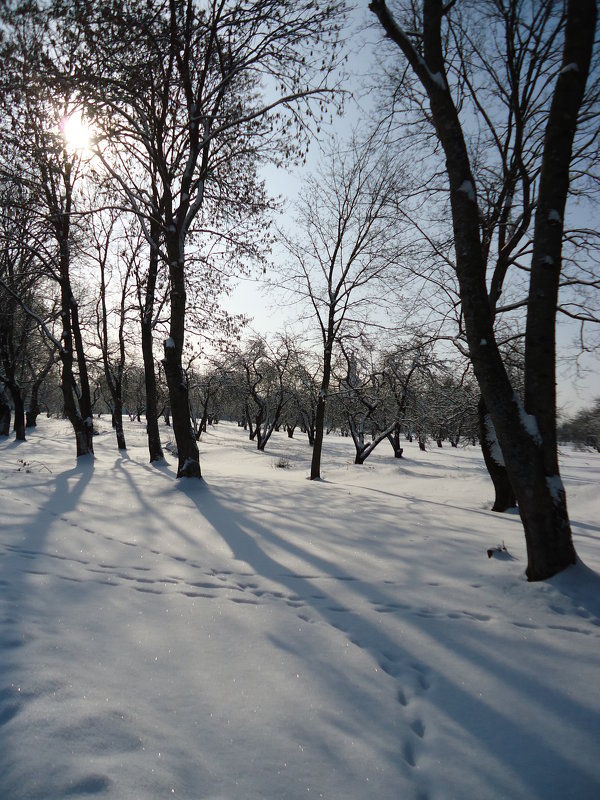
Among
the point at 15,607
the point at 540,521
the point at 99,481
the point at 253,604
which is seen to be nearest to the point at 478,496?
the point at 540,521

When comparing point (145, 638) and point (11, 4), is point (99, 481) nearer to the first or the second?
point (145, 638)


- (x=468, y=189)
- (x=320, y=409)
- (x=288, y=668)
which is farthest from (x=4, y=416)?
(x=468, y=189)

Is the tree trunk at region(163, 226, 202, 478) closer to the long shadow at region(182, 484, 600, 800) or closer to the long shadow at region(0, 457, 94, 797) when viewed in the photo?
the long shadow at region(0, 457, 94, 797)

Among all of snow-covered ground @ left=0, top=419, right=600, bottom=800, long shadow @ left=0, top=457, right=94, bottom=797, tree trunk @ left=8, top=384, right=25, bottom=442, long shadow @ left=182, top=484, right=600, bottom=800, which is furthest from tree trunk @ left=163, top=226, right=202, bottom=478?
tree trunk @ left=8, top=384, right=25, bottom=442

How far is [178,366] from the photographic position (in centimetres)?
840

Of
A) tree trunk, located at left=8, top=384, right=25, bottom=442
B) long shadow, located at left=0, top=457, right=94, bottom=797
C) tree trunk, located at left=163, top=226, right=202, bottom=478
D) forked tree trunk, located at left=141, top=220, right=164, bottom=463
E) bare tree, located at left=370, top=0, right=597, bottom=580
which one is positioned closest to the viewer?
long shadow, located at left=0, top=457, right=94, bottom=797

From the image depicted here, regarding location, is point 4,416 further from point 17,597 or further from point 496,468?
point 496,468

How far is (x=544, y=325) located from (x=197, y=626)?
401 cm

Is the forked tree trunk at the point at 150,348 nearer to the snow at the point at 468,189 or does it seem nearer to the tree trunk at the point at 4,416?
the snow at the point at 468,189

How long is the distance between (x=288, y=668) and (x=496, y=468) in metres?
6.73

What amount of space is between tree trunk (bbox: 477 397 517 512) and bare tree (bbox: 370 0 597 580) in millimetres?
4168

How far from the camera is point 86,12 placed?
18.5ft

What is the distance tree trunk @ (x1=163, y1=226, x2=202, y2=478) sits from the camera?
8.27 metres

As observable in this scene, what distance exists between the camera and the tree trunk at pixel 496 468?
24.9 ft
